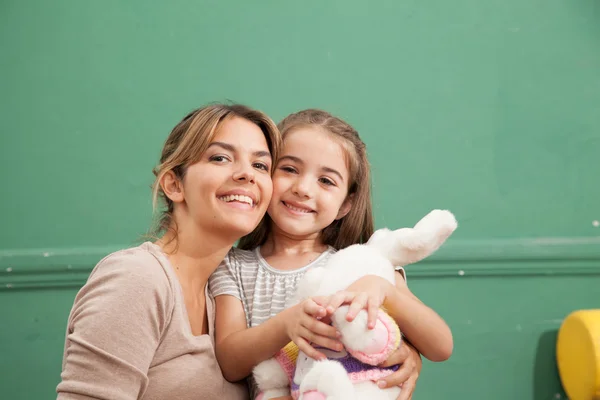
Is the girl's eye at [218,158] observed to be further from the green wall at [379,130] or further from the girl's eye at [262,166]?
the green wall at [379,130]

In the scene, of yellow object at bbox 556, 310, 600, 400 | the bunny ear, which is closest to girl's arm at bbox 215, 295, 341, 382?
the bunny ear

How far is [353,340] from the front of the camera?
1.03 metres

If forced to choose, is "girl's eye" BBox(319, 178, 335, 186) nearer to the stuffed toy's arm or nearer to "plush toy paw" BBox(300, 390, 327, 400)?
the stuffed toy's arm

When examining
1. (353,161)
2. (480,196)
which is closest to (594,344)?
(480,196)

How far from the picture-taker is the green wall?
211 cm

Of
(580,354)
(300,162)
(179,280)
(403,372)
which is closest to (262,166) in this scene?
(300,162)

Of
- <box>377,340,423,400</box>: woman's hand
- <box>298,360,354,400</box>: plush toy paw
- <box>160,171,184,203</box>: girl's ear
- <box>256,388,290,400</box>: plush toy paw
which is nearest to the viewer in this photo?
<box>298,360,354,400</box>: plush toy paw

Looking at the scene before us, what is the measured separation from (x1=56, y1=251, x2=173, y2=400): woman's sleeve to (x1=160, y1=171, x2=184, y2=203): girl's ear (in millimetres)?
195

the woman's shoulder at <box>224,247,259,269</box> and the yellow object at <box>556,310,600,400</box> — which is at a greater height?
the woman's shoulder at <box>224,247,259,269</box>

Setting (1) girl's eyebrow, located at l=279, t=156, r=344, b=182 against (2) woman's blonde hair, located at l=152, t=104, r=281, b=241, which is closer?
(2) woman's blonde hair, located at l=152, t=104, r=281, b=241

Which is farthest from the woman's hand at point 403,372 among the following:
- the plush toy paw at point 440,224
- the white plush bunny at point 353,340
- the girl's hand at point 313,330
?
the plush toy paw at point 440,224

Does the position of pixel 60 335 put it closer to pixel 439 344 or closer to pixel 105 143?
pixel 105 143

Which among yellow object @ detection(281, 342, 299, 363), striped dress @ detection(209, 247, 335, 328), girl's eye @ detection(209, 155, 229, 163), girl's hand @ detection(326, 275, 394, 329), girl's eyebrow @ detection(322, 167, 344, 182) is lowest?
yellow object @ detection(281, 342, 299, 363)

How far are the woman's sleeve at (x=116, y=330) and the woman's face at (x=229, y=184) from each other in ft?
0.56
